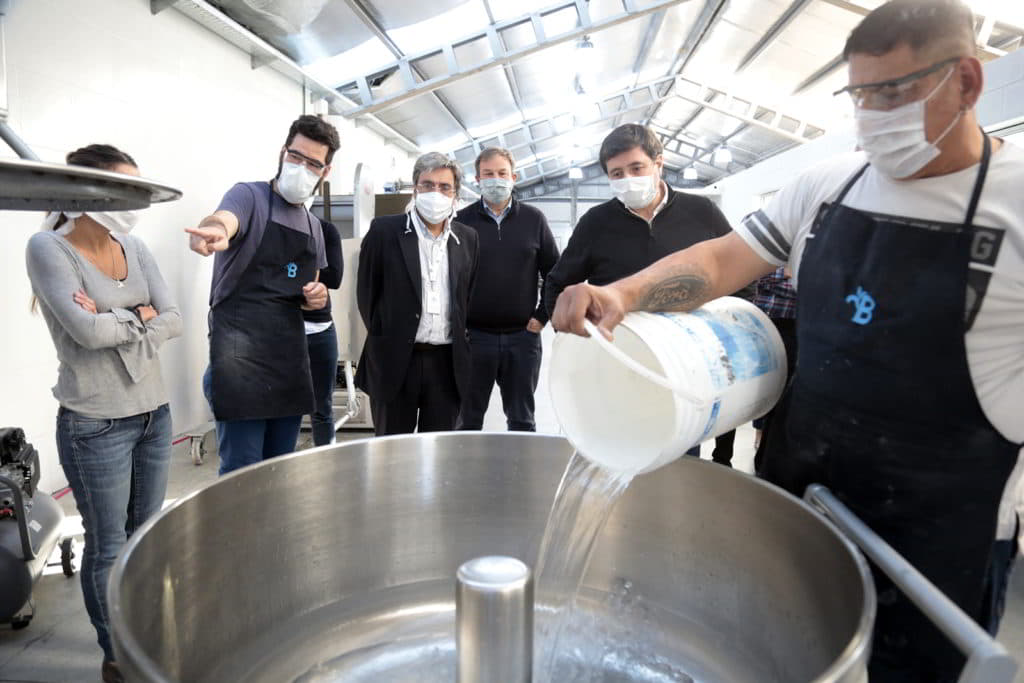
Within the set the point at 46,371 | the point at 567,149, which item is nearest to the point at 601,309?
the point at 46,371

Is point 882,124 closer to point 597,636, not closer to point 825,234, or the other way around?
point 825,234

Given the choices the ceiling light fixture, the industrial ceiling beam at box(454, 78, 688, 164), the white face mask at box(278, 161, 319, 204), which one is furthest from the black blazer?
the industrial ceiling beam at box(454, 78, 688, 164)

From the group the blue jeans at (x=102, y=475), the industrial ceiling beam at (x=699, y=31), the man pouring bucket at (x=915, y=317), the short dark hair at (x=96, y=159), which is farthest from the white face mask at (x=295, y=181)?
the industrial ceiling beam at (x=699, y=31)

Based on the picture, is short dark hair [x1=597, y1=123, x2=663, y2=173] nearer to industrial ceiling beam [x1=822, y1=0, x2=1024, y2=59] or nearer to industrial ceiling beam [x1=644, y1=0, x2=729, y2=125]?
industrial ceiling beam [x1=822, y1=0, x2=1024, y2=59]

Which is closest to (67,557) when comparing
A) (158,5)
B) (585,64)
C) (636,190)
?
(636,190)

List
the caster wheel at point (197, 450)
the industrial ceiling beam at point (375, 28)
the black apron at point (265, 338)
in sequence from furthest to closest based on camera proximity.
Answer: the industrial ceiling beam at point (375, 28) < the caster wheel at point (197, 450) < the black apron at point (265, 338)

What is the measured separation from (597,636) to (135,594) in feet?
1.86

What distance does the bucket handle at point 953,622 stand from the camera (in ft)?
1.37

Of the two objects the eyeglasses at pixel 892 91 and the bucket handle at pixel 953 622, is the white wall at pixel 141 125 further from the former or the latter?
the bucket handle at pixel 953 622

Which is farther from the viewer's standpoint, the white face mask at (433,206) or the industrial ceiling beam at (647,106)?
the industrial ceiling beam at (647,106)

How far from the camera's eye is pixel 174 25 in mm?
3197

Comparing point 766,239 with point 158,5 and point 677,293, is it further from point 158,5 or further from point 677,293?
point 158,5

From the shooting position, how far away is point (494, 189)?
2.31 metres

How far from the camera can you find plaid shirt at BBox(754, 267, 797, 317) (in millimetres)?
2162
